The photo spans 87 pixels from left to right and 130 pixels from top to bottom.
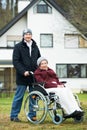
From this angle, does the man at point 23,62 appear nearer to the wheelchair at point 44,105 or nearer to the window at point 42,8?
the wheelchair at point 44,105

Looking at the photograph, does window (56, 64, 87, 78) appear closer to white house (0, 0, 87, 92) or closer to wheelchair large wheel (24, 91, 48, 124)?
white house (0, 0, 87, 92)

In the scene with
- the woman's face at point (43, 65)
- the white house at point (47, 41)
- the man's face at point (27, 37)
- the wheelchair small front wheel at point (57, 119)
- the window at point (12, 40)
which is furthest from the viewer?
the window at point (12, 40)

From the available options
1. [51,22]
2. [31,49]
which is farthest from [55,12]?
[31,49]

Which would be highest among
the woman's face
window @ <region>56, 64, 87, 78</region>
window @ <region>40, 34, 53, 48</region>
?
window @ <region>40, 34, 53, 48</region>

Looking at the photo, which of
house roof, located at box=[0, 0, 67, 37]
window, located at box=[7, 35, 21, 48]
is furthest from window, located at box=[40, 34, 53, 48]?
house roof, located at box=[0, 0, 67, 37]

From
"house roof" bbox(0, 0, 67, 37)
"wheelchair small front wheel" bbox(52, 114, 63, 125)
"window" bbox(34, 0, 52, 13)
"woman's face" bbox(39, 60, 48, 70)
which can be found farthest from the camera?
"window" bbox(34, 0, 52, 13)

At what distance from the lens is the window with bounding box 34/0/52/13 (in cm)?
4394

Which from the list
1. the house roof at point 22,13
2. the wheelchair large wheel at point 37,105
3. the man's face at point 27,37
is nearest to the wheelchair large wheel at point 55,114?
the wheelchair large wheel at point 37,105

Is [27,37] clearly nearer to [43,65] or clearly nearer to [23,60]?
[23,60]

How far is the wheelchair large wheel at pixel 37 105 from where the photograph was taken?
973cm

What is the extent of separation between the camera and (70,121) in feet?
34.1

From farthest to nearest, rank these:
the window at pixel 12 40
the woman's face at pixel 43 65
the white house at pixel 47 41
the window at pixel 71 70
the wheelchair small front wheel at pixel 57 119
→ the window at pixel 71 70
the window at pixel 12 40
the white house at pixel 47 41
the woman's face at pixel 43 65
the wheelchair small front wheel at pixel 57 119

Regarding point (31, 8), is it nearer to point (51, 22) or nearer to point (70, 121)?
point (51, 22)

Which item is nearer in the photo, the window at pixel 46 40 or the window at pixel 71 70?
the window at pixel 46 40
